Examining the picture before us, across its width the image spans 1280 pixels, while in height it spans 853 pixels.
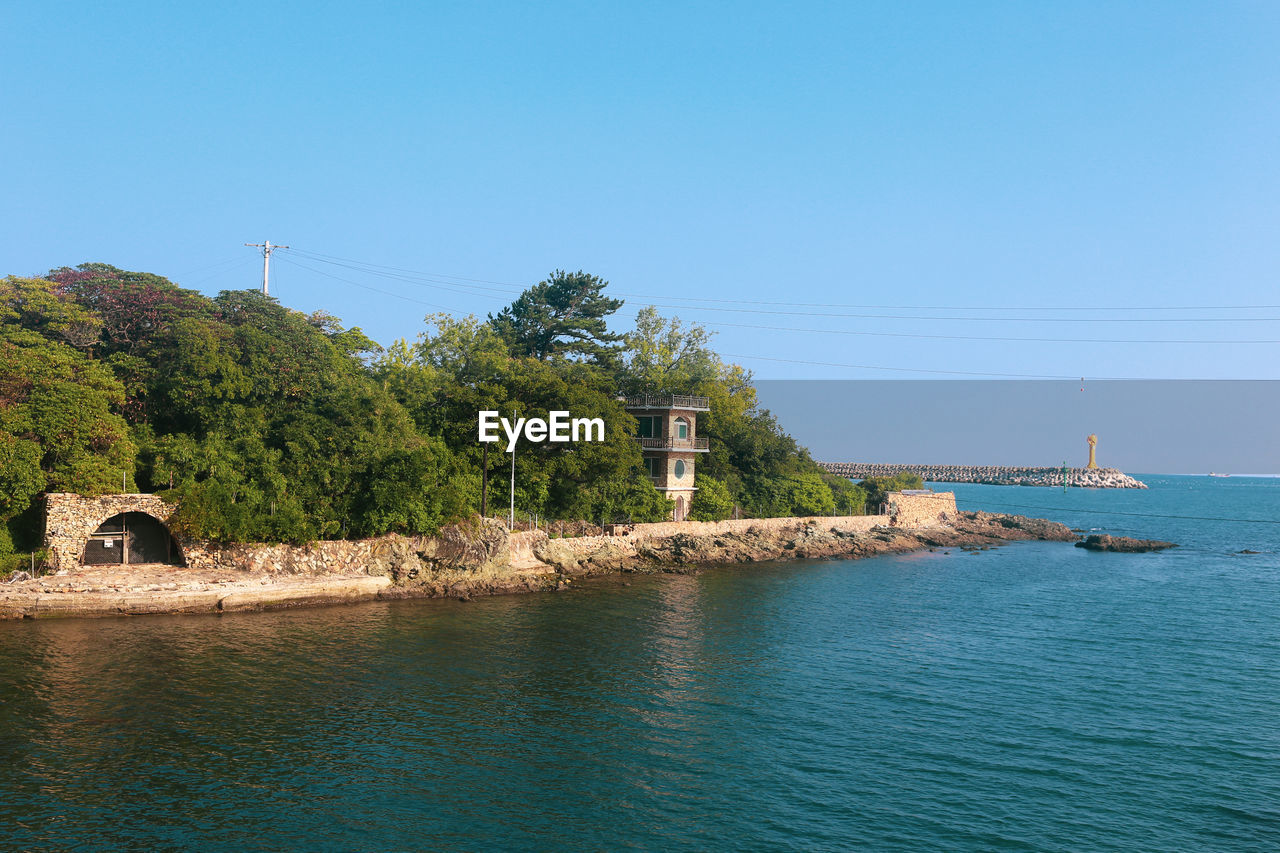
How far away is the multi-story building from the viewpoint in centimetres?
6625

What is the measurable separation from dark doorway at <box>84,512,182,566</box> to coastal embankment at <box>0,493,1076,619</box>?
1.20m

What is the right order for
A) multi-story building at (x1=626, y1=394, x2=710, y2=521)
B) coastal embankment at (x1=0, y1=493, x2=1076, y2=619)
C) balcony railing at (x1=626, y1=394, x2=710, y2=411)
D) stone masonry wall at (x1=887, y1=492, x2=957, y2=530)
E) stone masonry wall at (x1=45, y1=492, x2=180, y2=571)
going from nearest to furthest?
1. coastal embankment at (x1=0, y1=493, x2=1076, y2=619)
2. stone masonry wall at (x1=45, y1=492, x2=180, y2=571)
3. multi-story building at (x1=626, y1=394, x2=710, y2=521)
4. balcony railing at (x1=626, y1=394, x2=710, y2=411)
5. stone masonry wall at (x1=887, y1=492, x2=957, y2=530)

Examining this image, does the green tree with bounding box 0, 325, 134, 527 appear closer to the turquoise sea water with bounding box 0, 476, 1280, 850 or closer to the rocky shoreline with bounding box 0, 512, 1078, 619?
the rocky shoreline with bounding box 0, 512, 1078, 619

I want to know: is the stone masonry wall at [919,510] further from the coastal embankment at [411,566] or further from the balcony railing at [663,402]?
the balcony railing at [663,402]

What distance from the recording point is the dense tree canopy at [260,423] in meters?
41.7

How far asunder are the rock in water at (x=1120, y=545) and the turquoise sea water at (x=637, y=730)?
111 feet

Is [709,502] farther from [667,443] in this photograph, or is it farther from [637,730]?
[637,730]

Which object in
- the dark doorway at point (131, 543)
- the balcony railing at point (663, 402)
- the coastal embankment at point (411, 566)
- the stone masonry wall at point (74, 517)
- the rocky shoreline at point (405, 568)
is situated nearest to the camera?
the rocky shoreline at point (405, 568)

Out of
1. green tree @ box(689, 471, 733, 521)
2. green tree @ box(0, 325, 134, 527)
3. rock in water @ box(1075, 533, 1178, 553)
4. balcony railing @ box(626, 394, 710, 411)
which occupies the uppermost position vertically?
balcony railing @ box(626, 394, 710, 411)

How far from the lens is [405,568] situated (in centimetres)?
4697

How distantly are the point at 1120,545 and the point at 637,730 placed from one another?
69047 millimetres

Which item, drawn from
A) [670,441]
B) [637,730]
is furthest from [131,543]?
[670,441]

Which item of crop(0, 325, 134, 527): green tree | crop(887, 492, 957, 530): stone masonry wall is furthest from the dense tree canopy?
crop(887, 492, 957, 530): stone masonry wall

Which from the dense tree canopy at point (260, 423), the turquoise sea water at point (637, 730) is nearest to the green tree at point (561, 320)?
the dense tree canopy at point (260, 423)
